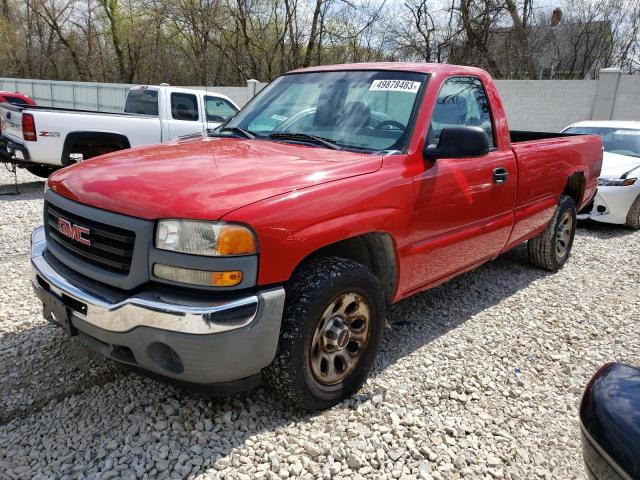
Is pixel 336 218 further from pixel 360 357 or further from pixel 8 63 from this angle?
pixel 8 63

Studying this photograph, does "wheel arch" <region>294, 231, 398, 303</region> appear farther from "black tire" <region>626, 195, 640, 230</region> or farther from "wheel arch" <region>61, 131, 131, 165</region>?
"wheel arch" <region>61, 131, 131, 165</region>

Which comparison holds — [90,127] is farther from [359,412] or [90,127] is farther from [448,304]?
[359,412]

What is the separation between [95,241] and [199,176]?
584 millimetres

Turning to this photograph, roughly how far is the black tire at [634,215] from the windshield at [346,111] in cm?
565

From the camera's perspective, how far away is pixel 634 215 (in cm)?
759

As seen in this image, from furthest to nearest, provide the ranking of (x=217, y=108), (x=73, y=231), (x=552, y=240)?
(x=217, y=108), (x=552, y=240), (x=73, y=231)

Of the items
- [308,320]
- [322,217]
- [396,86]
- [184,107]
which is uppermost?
[396,86]

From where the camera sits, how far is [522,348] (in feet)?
12.3

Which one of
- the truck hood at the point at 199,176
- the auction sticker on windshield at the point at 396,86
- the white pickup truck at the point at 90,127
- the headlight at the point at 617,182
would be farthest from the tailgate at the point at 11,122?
the headlight at the point at 617,182

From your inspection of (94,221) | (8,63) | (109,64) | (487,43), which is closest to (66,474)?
(94,221)

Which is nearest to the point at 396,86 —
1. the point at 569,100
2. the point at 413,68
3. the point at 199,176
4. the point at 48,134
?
the point at 413,68

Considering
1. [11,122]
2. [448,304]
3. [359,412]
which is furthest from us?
[11,122]

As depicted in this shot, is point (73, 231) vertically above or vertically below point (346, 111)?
below

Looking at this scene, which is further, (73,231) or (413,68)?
(413,68)
